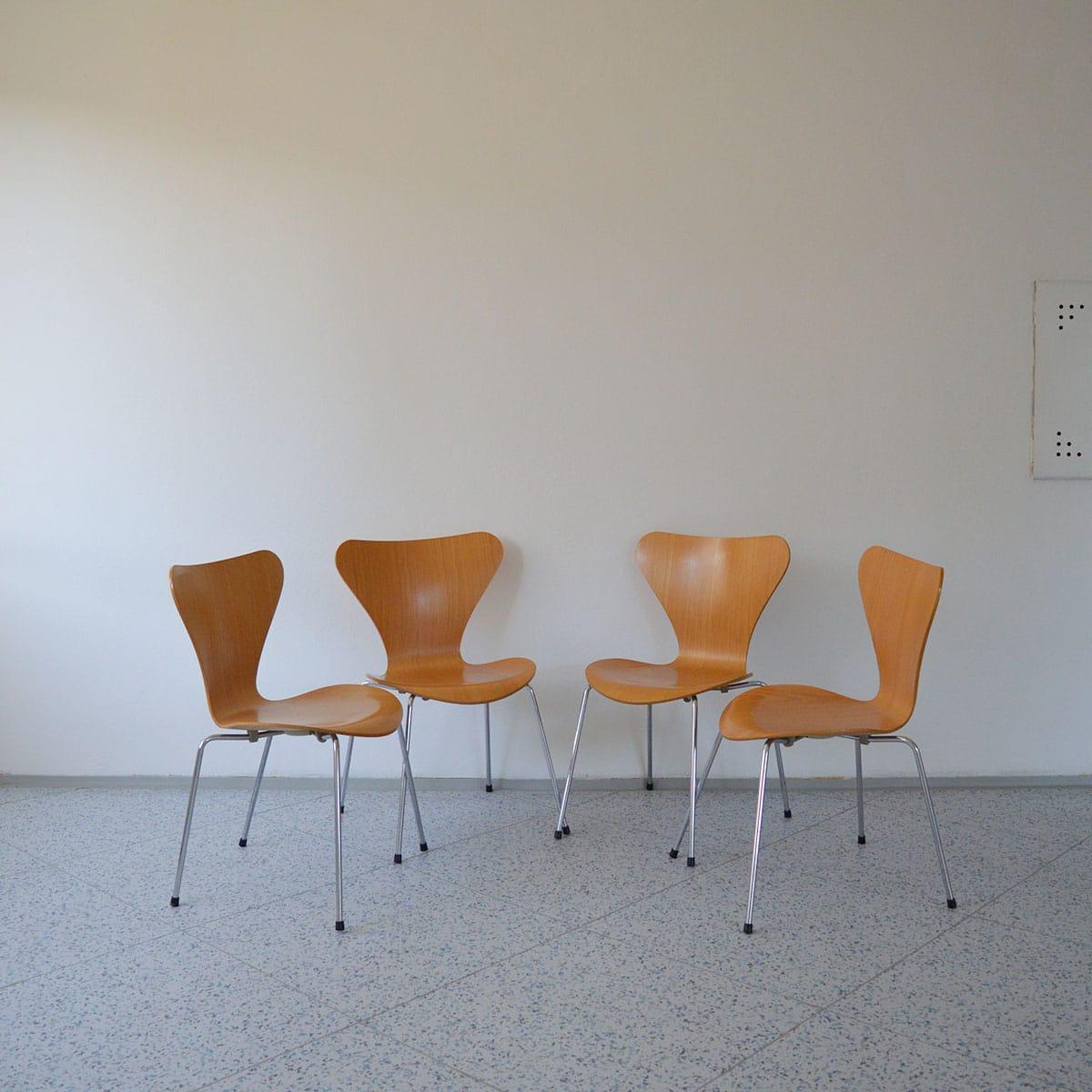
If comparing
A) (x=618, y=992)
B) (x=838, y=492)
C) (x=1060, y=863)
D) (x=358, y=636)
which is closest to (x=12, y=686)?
(x=358, y=636)

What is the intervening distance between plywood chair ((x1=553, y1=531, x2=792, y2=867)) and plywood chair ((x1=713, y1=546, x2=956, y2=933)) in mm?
280

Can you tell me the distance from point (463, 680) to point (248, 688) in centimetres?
65

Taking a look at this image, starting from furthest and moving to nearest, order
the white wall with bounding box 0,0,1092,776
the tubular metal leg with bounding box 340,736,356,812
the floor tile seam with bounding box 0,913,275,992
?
the white wall with bounding box 0,0,1092,776
the tubular metal leg with bounding box 340,736,356,812
the floor tile seam with bounding box 0,913,275,992

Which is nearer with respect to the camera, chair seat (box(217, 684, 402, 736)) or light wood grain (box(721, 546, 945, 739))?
light wood grain (box(721, 546, 945, 739))

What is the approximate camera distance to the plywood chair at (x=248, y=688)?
8.57 ft

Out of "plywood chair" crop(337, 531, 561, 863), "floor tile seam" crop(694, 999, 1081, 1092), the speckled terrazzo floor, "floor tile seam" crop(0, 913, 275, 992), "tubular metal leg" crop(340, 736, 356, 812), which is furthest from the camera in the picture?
"plywood chair" crop(337, 531, 561, 863)

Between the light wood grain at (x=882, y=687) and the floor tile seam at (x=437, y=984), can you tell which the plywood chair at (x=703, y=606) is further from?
the floor tile seam at (x=437, y=984)

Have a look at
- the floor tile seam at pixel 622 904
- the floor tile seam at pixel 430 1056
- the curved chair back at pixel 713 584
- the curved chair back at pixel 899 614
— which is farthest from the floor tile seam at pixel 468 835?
the curved chair back at pixel 899 614

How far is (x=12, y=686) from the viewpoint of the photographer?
3764mm

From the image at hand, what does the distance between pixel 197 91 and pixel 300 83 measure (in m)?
0.36

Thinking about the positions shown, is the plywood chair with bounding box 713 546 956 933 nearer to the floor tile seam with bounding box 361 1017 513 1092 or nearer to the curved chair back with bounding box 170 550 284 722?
the floor tile seam with bounding box 361 1017 513 1092

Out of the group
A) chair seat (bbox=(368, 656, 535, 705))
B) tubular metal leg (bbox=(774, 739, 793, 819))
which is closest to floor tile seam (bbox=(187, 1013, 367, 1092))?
chair seat (bbox=(368, 656, 535, 705))

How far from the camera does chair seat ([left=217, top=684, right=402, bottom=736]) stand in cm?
262

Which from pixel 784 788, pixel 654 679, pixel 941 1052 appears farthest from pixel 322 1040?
pixel 784 788
